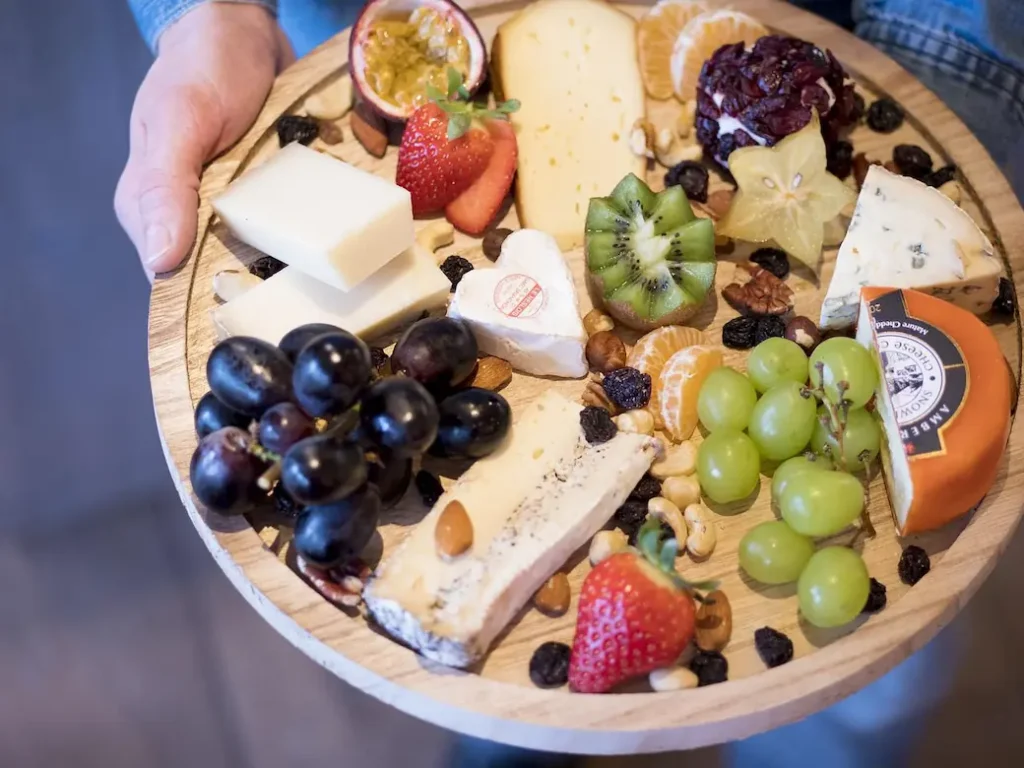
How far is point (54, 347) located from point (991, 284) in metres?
2.15

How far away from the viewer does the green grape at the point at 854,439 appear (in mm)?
1315

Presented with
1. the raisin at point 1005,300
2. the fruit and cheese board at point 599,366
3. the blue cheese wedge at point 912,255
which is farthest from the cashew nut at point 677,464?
the raisin at point 1005,300

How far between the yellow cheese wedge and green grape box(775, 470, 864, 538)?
0.58 metres

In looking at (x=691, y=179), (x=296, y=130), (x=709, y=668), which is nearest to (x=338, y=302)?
(x=296, y=130)

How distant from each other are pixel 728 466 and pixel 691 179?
0.57m

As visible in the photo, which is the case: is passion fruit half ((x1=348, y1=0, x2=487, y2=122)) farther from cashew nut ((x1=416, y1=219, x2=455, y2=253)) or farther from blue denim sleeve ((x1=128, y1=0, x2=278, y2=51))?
blue denim sleeve ((x1=128, y1=0, x2=278, y2=51))

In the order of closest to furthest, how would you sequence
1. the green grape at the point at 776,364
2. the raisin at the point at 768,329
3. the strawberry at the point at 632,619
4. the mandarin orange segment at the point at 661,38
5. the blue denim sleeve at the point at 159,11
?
the strawberry at the point at 632,619
the green grape at the point at 776,364
the raisin at the point at 768,329
the mandarin orange segment at the point at 661,38
the blue denim sleeve at the point at 159,11

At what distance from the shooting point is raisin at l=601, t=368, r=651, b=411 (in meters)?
1.39

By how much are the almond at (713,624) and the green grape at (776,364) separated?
330mm

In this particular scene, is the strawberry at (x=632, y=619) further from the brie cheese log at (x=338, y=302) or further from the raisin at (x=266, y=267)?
the raisin at (x=266, y=267)

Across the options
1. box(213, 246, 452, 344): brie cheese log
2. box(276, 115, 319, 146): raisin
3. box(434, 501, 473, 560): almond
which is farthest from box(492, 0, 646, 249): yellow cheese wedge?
box(434, 501, 473, 560): almond

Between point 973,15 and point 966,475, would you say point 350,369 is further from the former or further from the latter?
point 973,15

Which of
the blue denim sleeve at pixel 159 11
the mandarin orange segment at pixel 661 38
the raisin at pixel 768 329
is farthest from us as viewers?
the blue denim sleeve at pixel 159 11

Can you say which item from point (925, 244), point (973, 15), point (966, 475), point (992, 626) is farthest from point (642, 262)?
point (992, 626)
